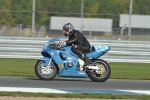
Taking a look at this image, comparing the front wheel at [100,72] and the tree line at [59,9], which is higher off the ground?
the tree line at [59,9]

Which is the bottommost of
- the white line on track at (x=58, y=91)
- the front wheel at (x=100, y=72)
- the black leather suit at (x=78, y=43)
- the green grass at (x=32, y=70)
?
the green grass at (x=32, y=70)

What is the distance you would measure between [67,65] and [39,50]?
20.9 ft

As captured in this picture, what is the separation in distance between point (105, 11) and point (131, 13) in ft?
3.36

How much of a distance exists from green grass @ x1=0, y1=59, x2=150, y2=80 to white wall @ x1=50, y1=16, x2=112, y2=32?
156cm

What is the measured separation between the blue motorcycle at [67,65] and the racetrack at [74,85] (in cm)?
20

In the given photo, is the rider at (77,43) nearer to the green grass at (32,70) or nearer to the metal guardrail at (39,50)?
the green grass at (32,70)

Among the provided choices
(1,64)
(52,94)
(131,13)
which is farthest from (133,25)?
(52,94)

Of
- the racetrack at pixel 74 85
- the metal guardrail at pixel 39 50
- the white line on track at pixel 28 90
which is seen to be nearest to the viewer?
the white line on track at pixel 28 90

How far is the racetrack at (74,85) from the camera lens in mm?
9992

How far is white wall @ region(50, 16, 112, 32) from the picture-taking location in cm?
1823

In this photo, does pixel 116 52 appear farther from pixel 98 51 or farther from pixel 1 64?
pixel 98 51

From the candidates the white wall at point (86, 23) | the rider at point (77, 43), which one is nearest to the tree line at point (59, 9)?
the white wall at point (86, 23)

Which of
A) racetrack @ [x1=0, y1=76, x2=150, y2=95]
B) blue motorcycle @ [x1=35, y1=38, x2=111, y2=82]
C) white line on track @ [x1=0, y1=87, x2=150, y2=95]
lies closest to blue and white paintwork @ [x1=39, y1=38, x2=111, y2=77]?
blue motorcycle @ [x1=35, y1=38, x2=111, y2=82]

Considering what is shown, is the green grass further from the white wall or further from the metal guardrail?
the white wall
